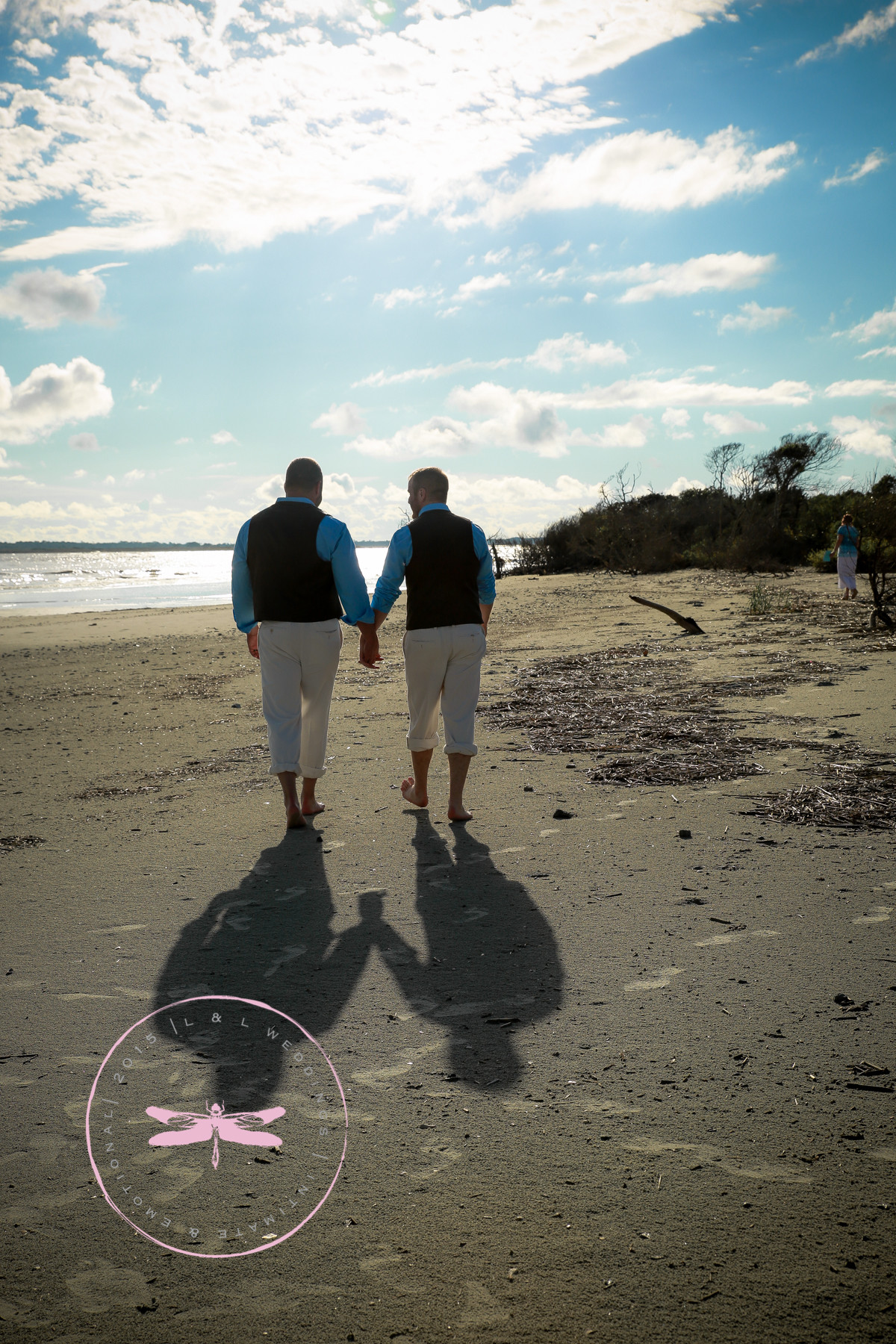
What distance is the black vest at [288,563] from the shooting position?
17.0 ft

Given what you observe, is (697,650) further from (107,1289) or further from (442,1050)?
(107,1289)

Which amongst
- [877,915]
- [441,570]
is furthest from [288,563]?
[877,915]

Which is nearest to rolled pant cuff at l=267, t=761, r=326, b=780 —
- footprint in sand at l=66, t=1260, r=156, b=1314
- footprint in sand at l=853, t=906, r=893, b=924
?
footprint in sand at l=853, t=906, r=893, b=924

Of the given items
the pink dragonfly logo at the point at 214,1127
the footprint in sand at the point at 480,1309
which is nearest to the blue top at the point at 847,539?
the pink dragonfly logo at the point at 214,1127

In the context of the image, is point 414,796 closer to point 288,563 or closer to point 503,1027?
point 288,563

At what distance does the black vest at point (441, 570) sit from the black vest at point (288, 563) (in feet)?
1.88

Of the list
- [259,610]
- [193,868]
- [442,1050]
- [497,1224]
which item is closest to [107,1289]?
[497,1224]

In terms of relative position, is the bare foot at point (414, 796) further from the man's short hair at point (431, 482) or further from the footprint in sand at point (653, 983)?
the footprint in sand at point (653, 983)

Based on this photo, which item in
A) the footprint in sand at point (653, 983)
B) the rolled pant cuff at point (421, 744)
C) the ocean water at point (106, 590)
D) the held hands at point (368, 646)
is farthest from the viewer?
the ocean water at point (106, 590)

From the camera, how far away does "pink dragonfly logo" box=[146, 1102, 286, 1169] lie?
2387 millimetres

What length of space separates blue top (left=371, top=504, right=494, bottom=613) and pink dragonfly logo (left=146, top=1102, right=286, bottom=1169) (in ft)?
10.4

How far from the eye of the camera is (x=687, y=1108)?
2.46 metres

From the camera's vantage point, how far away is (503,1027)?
292 cm

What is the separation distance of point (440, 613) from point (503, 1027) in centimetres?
283
